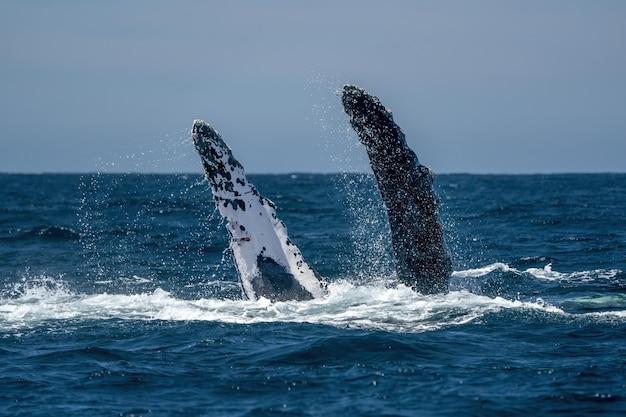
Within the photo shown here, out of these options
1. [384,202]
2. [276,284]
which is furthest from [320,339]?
[384,202]

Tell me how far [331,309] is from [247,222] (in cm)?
180

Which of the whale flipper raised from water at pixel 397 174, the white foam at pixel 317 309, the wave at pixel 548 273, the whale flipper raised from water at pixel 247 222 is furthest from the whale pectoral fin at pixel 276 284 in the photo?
the wave at pixel 548 273

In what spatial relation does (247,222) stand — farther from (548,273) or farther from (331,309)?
(548,273)

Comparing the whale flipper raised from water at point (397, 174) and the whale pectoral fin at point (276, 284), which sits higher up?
the whale flipper raised from water at point (397, 174)

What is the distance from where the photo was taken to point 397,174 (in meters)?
13.6

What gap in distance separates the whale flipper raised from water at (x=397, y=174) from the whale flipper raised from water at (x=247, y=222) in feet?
5.27

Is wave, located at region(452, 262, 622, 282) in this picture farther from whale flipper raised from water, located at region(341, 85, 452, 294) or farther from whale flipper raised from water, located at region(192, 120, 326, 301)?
whale flipper raised from water, located at region(192, 120, 326, 301)

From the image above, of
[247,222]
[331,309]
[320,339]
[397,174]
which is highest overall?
[397,174]

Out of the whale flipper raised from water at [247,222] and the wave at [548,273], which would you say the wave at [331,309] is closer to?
the whale flipper raised from water at [247,222]

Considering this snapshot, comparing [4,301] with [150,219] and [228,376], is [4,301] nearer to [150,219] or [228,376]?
[228,376]

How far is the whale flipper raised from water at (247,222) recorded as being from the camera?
14.1 metres

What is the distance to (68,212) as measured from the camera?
41.8 metres

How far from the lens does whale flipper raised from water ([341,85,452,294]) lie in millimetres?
13555

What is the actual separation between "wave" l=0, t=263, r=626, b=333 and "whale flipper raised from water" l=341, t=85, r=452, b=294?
98 centimetres
